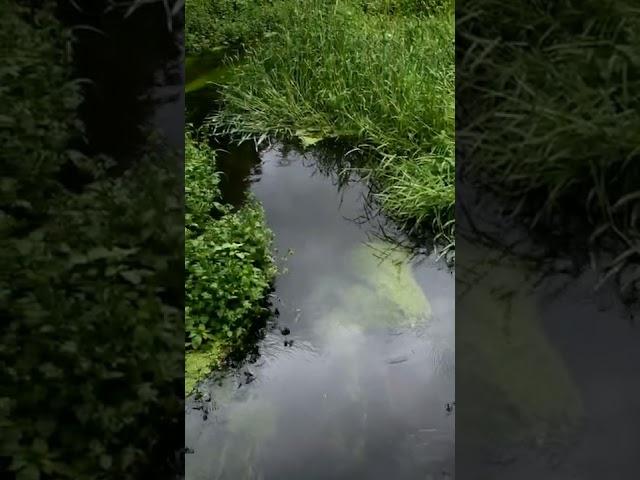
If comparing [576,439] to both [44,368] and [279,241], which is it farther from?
[279,241]

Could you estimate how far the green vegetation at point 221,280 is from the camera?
3.23 meters

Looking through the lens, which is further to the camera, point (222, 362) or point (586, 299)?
point (222, 362)

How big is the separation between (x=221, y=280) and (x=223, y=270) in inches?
2.2

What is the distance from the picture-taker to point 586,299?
2.08 metres

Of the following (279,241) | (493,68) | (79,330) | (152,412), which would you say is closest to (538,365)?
(493,68)

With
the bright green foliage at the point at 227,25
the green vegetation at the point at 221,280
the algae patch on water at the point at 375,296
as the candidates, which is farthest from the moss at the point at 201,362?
the bright green foliage at the point at 227,25

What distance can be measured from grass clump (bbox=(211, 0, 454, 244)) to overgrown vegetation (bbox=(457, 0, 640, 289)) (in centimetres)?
168

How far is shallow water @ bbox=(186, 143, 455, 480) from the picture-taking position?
2922mm

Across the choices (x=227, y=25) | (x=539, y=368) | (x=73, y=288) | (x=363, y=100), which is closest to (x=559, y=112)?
(x=539, y=368)

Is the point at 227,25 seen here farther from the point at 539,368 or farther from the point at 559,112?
the point at 539,368

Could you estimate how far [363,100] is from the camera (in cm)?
430

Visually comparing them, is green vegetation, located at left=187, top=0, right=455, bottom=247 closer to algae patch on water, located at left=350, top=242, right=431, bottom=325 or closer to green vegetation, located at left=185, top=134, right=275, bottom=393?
algae patch on water, located at left=350, top=242, right=431, bottom=325

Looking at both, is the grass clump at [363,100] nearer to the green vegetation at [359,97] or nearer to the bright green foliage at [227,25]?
the green vegetation at [359,97]

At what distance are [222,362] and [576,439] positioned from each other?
1522 mm
